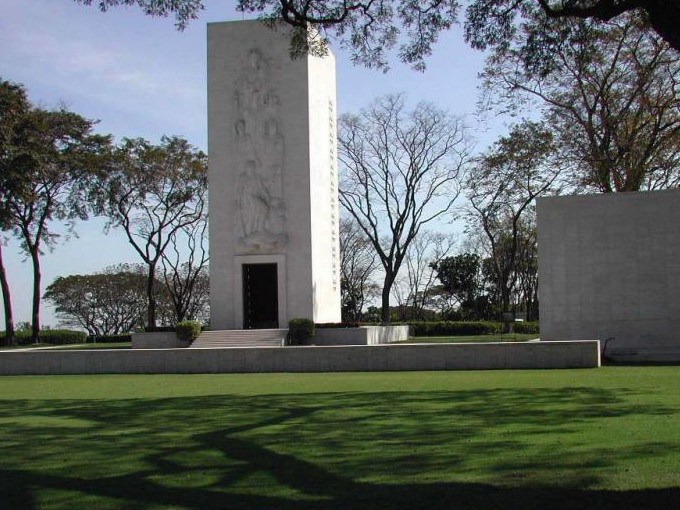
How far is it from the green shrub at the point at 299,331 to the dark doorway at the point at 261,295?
9.76ft

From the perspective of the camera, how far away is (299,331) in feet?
107

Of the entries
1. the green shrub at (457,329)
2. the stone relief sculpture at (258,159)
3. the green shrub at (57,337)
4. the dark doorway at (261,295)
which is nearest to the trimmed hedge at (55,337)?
the green shrub at (57,337)

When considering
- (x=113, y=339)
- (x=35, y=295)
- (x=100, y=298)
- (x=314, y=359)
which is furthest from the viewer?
(x=100, y=298)

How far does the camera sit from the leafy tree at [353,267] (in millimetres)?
56562

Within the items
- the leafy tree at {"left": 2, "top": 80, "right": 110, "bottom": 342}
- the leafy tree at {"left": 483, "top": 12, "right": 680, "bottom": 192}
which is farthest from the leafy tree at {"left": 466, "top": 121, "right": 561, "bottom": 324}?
the leafy tree at {"left": 2, "top": 80, "right": 110, "bottom": 342}

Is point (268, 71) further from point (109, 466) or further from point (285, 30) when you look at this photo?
point (109, 466)

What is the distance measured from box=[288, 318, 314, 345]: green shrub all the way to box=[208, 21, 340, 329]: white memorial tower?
7.27 feet

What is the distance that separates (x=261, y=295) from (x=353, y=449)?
92.0 feet

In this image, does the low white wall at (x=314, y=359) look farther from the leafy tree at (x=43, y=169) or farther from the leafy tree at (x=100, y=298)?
the leafy tree at (x=100, y=298)

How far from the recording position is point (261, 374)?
876 inches

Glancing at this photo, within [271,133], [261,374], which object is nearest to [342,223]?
[271,133]

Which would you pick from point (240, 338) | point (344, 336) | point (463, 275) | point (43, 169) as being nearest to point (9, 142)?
point (43, 169)

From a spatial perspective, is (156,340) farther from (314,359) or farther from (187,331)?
(314,359)

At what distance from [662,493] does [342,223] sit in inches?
1962
